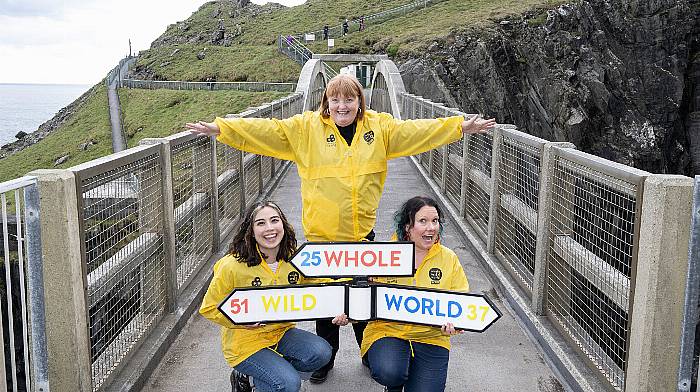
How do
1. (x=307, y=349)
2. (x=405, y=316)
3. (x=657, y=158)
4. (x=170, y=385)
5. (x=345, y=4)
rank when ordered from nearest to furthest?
(x=405, y=316), (x=307, y=349), (x=170, y=385), (x=657, y=158), (x=345, y=4)

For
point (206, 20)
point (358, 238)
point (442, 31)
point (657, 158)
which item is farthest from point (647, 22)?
point (206, 20)

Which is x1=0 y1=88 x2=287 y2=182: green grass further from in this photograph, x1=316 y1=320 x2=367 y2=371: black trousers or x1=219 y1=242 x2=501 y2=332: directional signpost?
x1=219 y1=242 x2=501 y2=332: directional signpost

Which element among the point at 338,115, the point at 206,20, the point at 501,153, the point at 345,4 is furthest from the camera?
the point at 206,20

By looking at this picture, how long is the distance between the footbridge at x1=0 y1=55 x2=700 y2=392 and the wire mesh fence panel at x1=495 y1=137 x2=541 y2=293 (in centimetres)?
2

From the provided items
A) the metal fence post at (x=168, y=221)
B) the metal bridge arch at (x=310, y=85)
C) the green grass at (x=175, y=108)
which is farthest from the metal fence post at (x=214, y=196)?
the green grass at (x=175, y=108)

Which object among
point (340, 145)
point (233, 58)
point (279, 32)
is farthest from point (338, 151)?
point (279, 32)

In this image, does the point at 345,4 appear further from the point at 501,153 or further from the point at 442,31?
the point at 501,153

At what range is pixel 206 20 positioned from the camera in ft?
302

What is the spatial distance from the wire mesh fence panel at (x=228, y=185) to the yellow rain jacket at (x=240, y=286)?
157 inches

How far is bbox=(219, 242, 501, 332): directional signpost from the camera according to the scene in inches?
142

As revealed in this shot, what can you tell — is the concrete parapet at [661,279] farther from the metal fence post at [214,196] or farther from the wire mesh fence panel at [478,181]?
the metal fence post at [214,196]

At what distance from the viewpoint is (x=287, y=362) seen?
4.08 metres

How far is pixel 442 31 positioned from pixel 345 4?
119ft

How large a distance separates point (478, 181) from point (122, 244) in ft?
15.5
